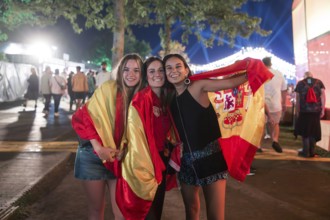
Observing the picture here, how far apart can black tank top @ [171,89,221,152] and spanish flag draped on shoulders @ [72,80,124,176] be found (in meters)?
0.50

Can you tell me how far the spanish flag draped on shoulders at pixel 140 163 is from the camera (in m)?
2.90

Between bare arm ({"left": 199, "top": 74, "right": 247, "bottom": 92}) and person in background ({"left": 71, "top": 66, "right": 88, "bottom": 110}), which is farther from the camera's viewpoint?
person in background ({"left": 71, "top": 66, "right": 88, "bottom": 110})

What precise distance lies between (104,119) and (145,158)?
1.60 ft

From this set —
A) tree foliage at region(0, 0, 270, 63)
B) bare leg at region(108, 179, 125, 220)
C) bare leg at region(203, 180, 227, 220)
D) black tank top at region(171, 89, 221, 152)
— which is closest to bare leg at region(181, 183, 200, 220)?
bare leg at region(203, 180, 227, 220)

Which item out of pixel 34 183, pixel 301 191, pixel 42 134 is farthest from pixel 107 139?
pixel 42 134

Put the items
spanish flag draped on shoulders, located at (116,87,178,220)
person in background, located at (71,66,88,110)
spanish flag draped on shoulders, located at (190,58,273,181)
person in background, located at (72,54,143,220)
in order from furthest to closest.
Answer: person in background, located at (71,66,88,110), spanish flag draped on shoulders, located at (190,58,273,181), person in background, located at (72,54,143,220), spanish flag draped on shoulders, located at (116,87,178,220)

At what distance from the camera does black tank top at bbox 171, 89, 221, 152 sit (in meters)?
3.10

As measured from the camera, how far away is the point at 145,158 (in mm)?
2889

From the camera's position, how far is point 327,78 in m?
9.23

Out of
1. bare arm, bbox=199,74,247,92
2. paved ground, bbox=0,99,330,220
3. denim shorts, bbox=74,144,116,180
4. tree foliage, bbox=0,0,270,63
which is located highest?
tree foliage, bbox=0,0,270,63

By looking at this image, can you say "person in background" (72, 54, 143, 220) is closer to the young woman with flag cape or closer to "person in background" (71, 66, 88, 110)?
the young woman with flag cape

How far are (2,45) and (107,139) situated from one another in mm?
34157

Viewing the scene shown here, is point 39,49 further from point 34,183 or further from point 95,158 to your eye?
point 95,158

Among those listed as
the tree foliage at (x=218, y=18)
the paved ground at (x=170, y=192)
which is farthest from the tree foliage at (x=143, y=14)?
the paved ground at (x=170, y=192)
